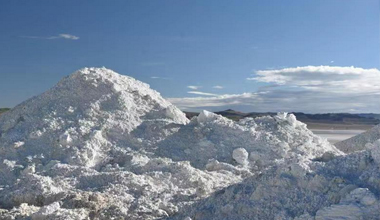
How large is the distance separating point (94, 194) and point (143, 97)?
4201 mm

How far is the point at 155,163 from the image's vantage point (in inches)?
275

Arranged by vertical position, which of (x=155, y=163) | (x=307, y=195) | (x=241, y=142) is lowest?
(x=307, y=195)

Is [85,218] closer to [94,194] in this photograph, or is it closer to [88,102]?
[94,194]

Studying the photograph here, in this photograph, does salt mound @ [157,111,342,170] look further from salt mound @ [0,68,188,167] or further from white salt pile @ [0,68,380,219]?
salt mound @ [0,68,188,167]

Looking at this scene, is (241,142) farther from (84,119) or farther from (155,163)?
(84,119)

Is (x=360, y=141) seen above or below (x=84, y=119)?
below

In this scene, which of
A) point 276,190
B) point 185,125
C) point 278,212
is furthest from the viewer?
point 185,125

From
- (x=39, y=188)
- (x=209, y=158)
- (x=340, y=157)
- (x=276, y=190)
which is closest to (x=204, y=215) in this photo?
(x=276, y=190)

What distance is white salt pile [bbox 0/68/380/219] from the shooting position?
485 centimetres

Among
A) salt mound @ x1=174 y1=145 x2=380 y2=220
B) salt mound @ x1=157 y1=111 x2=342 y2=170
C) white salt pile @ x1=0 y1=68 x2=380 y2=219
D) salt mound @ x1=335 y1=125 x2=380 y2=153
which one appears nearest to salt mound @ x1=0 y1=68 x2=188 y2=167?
white salt pile @ x1=0 y1=68 x2=380 y2=219

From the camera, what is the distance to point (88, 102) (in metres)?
9.09

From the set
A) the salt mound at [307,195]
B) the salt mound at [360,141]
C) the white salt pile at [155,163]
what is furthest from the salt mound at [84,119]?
the salt mound at [360,141]

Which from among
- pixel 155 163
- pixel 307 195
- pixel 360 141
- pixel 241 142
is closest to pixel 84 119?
pixel 155 163

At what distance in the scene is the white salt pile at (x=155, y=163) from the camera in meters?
4.85
